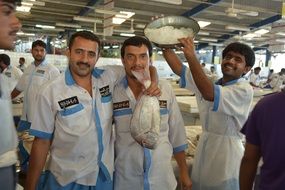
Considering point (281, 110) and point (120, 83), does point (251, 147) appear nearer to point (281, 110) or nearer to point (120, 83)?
point (281, 110)

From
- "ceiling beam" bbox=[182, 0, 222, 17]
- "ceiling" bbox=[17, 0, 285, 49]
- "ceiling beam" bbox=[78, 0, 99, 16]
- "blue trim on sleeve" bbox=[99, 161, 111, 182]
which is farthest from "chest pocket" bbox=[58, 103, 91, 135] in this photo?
"ceiling beam" bbox=[78, 0, 99, 16]

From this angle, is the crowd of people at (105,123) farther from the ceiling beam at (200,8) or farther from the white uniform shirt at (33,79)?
the ceiling beam at (200,8)

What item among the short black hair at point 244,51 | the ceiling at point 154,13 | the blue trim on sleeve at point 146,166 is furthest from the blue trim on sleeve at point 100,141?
the ceiling at point 154,13

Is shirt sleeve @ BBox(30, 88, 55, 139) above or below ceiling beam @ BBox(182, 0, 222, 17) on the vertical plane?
below

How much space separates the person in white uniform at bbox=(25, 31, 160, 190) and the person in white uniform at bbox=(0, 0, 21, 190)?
0.58 meters

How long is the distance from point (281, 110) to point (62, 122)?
1.06m

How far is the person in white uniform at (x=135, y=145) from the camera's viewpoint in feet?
5.77

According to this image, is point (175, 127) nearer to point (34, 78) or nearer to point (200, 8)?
point (34, 78)

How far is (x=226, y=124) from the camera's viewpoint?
2090mm

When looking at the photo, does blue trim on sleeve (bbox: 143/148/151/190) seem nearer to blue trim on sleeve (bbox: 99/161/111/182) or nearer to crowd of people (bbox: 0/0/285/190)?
crowd of people (bbox: 0/0/285/190)

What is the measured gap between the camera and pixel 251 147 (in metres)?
1.38

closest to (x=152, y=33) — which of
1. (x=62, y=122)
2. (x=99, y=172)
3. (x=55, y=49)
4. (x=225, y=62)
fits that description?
(x=225, y=62)

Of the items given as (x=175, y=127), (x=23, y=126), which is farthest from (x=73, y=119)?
(x=23, y=126)

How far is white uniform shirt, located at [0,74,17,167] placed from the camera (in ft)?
3.33
